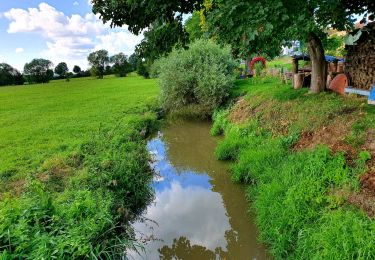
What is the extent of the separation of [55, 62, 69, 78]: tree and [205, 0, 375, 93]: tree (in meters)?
71.3

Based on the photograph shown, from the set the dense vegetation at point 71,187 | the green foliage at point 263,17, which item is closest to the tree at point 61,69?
the dense vegetation at point 71,187

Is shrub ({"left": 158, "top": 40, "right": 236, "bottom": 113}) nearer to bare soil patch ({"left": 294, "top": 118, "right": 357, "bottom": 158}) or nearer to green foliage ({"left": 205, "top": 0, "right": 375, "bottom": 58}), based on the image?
green foliage ({"left": 205, "top": 0, "right": 375, "bottom": 58})

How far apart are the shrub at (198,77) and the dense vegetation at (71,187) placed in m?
3.01

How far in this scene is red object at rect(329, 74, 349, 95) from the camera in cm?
1049

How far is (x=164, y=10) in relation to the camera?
594cm

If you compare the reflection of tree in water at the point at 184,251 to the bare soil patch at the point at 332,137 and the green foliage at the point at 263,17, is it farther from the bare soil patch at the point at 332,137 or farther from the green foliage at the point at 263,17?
the green foliage at the point at 263,17

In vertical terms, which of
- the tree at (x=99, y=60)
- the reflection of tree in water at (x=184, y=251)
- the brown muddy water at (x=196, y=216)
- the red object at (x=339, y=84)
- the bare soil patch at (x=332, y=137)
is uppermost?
the tree at (x=99, y=60)

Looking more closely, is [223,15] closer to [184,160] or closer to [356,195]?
[356,195]

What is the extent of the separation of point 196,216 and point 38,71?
67159 mm

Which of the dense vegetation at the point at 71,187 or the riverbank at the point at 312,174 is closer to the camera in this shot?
the dense vegetation at the point at 71,187

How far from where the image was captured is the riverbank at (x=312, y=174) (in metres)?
4.45

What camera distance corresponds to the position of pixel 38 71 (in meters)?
64.8

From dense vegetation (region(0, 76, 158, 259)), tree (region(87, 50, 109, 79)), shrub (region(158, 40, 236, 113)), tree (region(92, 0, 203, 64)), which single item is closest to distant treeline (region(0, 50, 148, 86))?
tree (region(87, 50, 109, 79))

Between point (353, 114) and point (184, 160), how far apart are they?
5.45 m
